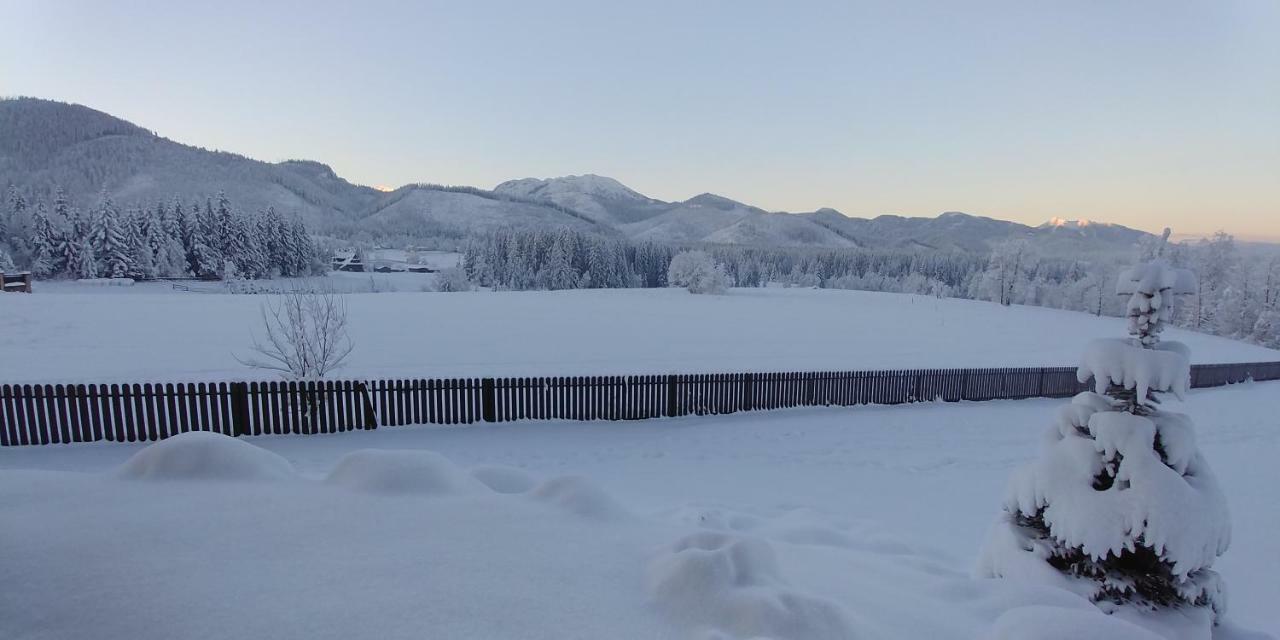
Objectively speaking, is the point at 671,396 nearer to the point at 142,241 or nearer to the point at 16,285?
the point at 16,285

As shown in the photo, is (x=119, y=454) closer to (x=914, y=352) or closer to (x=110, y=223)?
(x=914, y=352)

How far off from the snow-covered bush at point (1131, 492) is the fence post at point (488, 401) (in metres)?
9.06

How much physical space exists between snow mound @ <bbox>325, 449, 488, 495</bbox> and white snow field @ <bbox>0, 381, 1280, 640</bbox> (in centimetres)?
2

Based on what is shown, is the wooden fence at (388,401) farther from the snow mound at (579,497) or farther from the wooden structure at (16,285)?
the wooden structure at (16,285)

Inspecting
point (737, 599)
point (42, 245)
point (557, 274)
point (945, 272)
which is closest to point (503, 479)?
point (737, 599)

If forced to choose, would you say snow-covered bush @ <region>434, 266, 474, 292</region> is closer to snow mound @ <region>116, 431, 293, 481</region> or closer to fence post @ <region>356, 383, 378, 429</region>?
fence post @ <region>356, 383, 378, 429</region>

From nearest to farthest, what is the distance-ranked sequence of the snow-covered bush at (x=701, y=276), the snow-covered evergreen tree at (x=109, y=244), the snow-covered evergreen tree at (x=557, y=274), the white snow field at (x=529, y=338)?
1. the white snow field at (x=529, y=338)
2. the snow-covered bush at (x=701, y=276)
3. the snow-covered evergreen tree at (x=109, y=244)
4. the snow-covered evergreen tree at (x=557, y=274)

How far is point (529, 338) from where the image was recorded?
24.6 metres

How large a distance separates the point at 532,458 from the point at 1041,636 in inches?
317

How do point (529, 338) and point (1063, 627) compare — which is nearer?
point (1063, 627)

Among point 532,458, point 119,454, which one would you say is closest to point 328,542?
point 532,458

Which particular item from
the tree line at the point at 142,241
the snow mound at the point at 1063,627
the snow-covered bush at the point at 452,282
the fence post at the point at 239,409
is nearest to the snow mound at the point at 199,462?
the snow mound at the point at 1063,627

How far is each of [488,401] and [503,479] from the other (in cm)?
632

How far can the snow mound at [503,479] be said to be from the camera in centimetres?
543
